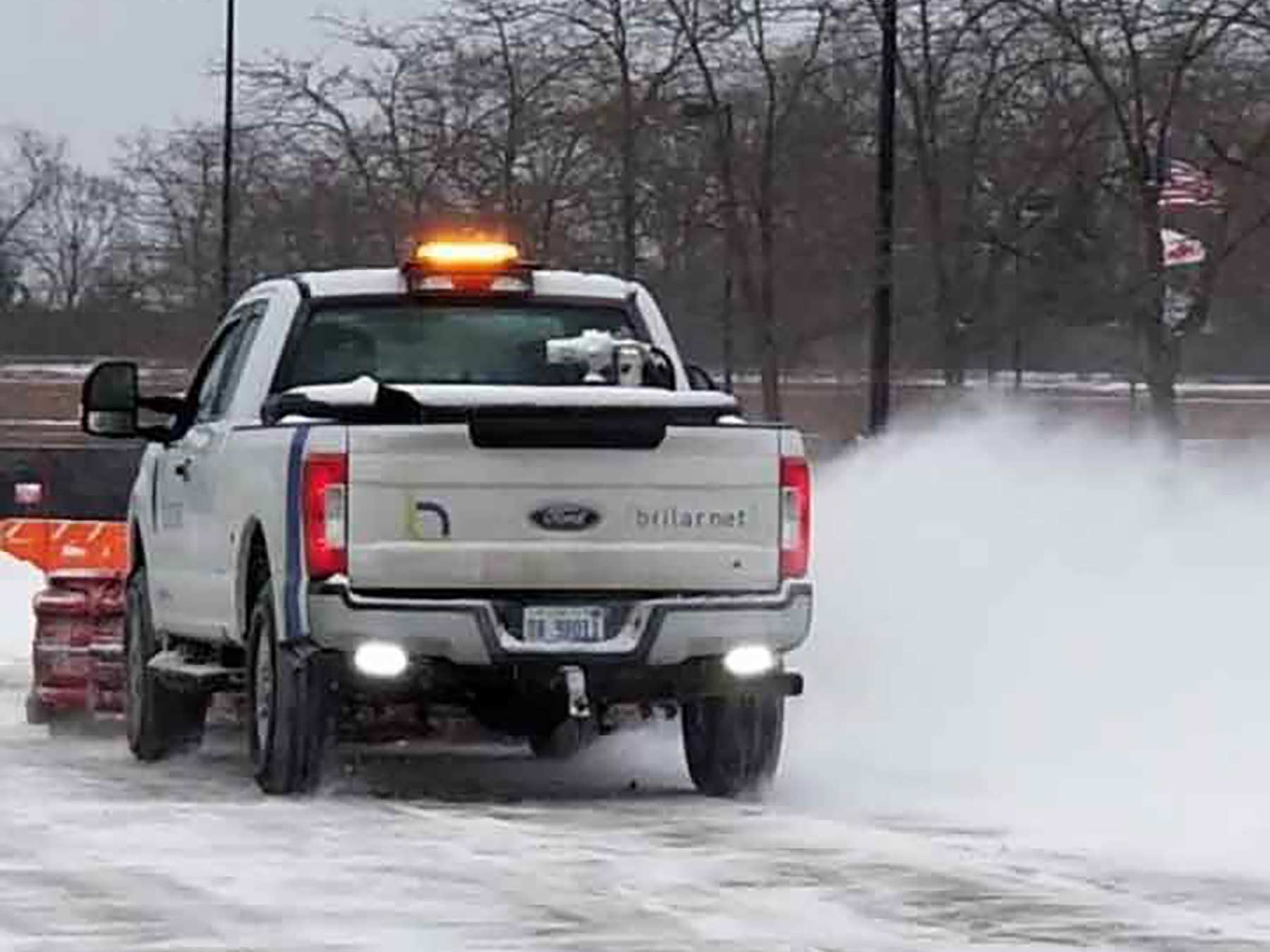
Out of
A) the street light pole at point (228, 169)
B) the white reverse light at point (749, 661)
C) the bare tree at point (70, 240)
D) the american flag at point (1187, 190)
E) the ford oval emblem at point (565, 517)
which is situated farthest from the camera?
the bare tree at point (70, 240)

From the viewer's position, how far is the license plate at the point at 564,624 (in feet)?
37.3

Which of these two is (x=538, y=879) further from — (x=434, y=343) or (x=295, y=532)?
(x=434, y=343)

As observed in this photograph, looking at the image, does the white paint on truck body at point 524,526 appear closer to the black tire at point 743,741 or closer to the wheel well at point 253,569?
the wheel well at point 253,569

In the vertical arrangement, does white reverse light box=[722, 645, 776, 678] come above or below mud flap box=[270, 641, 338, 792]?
above

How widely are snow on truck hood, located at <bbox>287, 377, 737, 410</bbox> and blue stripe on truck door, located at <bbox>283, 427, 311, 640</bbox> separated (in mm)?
241

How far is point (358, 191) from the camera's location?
4225 cm

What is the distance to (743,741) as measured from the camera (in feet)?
39.4

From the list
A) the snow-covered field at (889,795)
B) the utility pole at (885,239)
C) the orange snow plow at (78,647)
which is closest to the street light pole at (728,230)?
the utility pole at (885,239)

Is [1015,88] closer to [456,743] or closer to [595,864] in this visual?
[456,743]

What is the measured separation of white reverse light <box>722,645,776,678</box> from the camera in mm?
11609

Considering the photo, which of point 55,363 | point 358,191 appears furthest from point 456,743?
point 55,363

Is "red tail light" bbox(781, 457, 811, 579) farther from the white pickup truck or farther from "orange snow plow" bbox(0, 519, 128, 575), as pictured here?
"orange snow plow" bbox(0, 519, 128, 575)

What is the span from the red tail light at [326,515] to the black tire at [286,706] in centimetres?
33

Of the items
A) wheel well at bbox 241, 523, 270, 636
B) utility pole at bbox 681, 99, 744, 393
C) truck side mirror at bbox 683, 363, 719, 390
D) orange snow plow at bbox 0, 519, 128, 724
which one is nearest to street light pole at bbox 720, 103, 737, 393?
utility pole at bbox 681, 99, 744, 393
